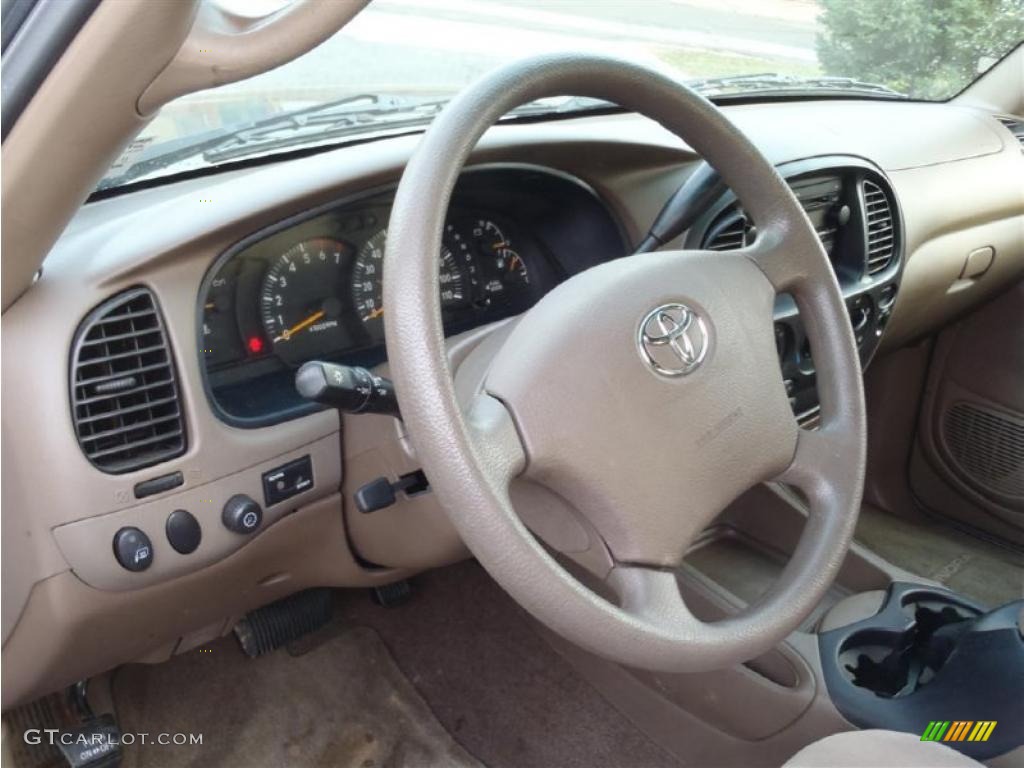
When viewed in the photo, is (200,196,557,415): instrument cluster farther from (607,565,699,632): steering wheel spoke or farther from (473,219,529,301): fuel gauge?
(607,565,699,632): steering wheel spoke

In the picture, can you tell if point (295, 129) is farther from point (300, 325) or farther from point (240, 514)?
point (240, 514)

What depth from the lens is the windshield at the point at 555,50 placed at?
1380mm

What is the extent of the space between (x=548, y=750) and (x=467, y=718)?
17cm

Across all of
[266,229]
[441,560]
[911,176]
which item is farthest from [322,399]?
[911,176]

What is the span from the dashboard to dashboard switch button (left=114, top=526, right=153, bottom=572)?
0.61 ft

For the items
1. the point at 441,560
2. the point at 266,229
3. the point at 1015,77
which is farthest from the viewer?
the point at 1015,77

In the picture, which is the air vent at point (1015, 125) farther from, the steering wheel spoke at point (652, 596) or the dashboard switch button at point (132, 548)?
the dashboard switch button at point (132, 548)

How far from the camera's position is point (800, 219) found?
129cm

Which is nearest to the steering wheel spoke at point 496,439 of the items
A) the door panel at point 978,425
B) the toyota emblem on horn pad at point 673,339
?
the toyota emblem on horn pad at point 673,339

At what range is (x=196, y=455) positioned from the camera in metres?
1.23

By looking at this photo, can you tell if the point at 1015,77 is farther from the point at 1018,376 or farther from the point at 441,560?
the point at 441,560

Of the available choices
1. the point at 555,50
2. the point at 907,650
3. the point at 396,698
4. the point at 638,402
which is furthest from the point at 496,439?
the point at 396,698

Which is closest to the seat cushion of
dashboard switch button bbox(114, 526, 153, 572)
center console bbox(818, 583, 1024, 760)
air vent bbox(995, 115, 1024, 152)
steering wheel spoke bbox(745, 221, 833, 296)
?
center console bbox(818, 583, 1024, 760)

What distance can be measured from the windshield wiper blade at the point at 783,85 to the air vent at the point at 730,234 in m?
0.46
